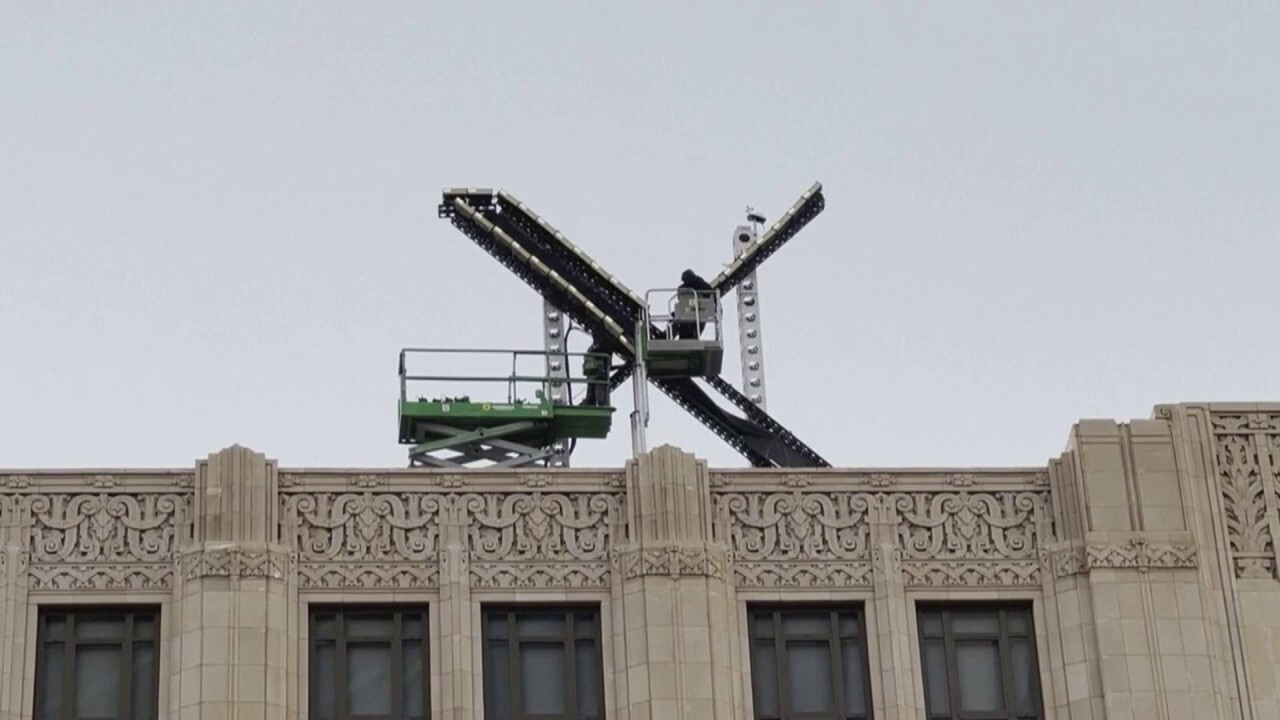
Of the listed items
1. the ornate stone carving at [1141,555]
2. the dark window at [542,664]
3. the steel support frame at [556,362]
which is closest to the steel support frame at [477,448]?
the steel support frame at [556,362]

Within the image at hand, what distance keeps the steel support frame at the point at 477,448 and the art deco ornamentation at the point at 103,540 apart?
6.58 metres

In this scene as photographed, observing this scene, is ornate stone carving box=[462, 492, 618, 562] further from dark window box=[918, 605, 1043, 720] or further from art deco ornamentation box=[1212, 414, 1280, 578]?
art deco ornamentation box=[1212, 414, 1280, 578]

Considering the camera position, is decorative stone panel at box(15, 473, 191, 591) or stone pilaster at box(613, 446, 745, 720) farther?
decorative stone panel at box(15, 473, 191, 591)

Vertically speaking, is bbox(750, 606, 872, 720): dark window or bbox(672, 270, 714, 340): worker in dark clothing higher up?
bbox(672, 270, 714, 340): worker in dark clothing

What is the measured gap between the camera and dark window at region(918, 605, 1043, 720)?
44000 mm

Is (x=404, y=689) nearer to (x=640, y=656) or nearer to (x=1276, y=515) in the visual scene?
(x=640, y=656)

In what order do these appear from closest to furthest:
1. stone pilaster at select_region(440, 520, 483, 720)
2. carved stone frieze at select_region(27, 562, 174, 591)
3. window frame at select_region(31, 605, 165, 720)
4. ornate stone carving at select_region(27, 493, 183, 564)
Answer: window frame at select_region(31, 605, 165, 720), stone pilaster at select_region(440, 520, 483, 720), carved stone frieze at select_region(27, 562, 174, 591), ornate stone carving at select_region(27, 493, 183, 564)

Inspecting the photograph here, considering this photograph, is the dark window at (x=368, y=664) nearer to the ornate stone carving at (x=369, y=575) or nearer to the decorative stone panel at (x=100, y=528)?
the ornate stone carving at (x=369, y=575)

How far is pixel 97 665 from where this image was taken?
142ft

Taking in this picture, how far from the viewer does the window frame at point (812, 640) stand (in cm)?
4372

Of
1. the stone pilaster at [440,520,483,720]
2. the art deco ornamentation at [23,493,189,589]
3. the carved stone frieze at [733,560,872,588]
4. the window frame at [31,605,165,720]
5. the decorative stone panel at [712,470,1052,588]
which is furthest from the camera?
the decorative stone panel at [712,470,1052,588]

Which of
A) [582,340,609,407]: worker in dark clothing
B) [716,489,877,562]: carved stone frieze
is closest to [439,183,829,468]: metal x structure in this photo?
[582,340,609,407]: worker in dark clothing

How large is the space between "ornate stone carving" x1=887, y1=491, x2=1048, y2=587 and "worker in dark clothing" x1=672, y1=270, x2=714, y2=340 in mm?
8291

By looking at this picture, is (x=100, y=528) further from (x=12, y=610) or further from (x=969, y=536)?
(x=969, y=536)
